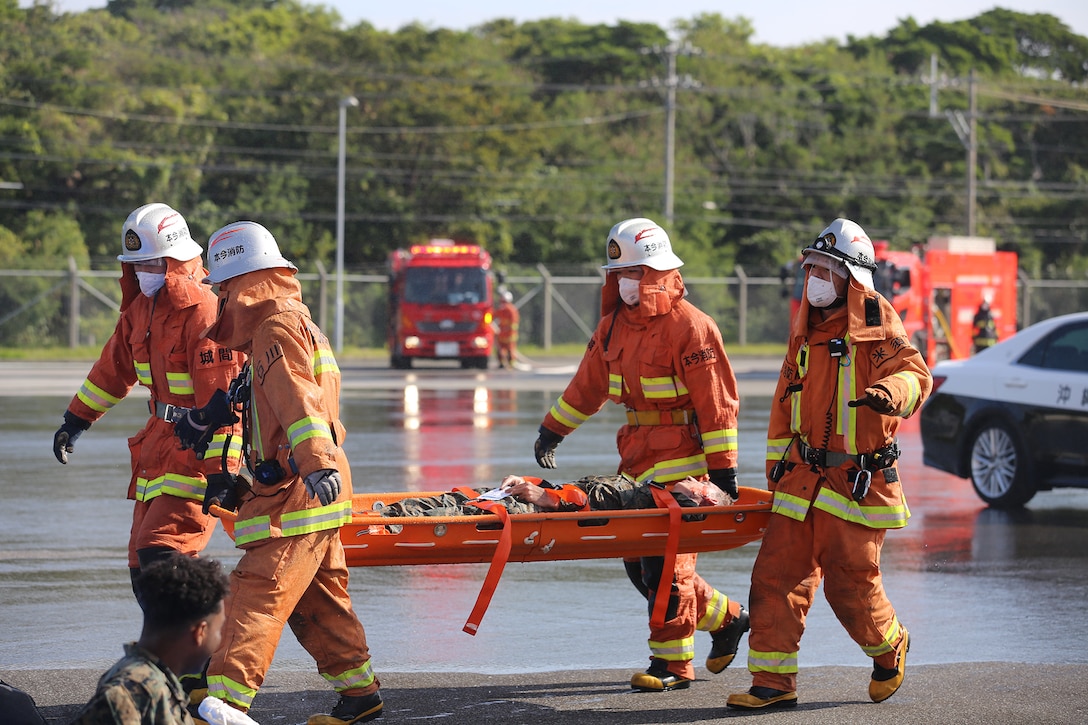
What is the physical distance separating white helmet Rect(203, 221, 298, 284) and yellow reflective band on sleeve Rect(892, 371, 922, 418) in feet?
8.07

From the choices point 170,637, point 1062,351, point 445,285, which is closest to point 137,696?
point 170,637

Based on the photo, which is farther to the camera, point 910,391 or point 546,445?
point 546,445

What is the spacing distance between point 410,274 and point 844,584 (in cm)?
2770

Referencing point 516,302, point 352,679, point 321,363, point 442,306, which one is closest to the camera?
point 321,363

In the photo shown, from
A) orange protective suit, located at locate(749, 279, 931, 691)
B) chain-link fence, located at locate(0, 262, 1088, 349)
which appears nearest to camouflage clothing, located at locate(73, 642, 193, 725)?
orange protective suit, located at locate(749, 279, 931, 691)

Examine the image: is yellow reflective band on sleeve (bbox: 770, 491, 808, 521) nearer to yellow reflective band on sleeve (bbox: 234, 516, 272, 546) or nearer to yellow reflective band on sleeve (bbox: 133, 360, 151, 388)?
yellow reflective band on sleeve (bbox: 234, 516, 272, 546)

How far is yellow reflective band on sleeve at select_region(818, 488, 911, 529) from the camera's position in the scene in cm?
616

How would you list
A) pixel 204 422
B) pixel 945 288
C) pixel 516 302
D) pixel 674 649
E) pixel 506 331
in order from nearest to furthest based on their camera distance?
pixel 204 422 → pixel 674 649 → pixel 945 288 → pixel 506 331 → pixel 516 302

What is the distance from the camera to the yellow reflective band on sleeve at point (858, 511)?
616cm

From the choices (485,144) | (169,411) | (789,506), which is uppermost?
(485,144)

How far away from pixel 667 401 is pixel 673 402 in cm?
3

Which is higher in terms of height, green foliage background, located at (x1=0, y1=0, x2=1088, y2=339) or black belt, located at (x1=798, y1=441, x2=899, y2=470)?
green foliage background, located at (x1=0, y1=0, x2=1088, y2=339)

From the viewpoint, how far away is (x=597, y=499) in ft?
21.7

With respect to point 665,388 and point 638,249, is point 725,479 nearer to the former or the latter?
point 665,388
